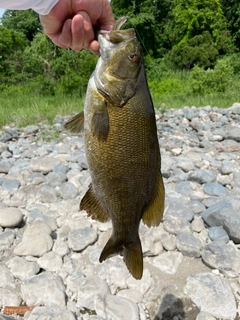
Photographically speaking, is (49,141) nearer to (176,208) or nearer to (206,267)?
(176,208)

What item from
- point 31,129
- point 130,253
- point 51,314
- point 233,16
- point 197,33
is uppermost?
point 130,253

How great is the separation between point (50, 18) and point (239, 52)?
30.6 metres

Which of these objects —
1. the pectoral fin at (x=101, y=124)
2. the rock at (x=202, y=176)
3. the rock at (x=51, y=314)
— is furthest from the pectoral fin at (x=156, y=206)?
the rock at (x=202, y=176)

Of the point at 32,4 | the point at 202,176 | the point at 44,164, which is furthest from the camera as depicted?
the point at 44,164

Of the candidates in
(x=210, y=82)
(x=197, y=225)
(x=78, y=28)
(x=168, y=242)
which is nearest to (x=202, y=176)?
(x=197, y=225)

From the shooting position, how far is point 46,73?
19.5 metres

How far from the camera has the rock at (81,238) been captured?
386cm

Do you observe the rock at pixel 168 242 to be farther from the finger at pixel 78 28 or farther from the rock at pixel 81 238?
the finger at pixel 78 28

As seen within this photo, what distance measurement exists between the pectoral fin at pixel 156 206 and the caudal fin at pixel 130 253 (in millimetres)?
180

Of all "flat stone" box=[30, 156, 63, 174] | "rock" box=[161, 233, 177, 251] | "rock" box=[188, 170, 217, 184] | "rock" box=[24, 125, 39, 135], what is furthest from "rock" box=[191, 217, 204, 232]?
"rock" box=[24, 125, 39, 135]

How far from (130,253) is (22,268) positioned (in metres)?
1.85

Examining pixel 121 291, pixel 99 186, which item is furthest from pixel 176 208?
pixel 99 186

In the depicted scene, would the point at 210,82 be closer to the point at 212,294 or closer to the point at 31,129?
the point at 31,129

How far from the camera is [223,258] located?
3602 mm
